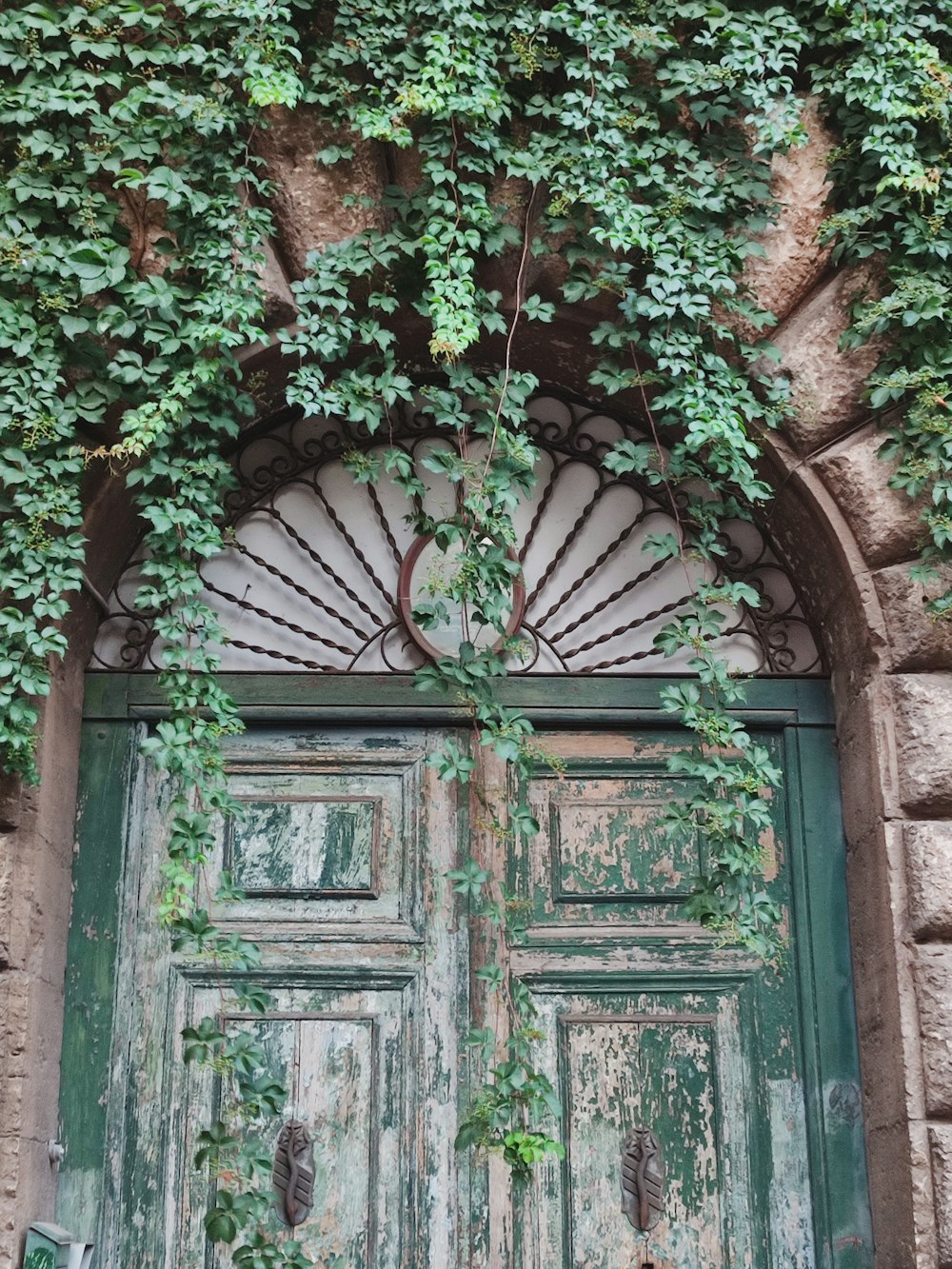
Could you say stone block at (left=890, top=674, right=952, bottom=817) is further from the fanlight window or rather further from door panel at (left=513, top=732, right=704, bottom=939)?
door panel at (left=513, top=732, right=704, bottom=939)

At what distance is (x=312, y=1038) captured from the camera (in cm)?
303

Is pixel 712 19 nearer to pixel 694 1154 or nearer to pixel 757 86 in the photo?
pixel 757 86

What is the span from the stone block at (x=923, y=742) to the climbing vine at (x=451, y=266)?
20 centimetres

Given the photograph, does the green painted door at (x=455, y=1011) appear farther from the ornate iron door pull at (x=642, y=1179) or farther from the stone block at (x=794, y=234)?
the stone block at (x=794, y=234)

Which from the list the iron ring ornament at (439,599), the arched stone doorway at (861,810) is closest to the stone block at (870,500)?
the arched stone doorway at (861,810)

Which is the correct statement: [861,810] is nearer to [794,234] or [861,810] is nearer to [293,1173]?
[794,234]

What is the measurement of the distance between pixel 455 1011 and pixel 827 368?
1.67 metres

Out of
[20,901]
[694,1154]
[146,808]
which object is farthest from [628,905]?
[20,901]

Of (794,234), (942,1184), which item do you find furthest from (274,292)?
(942,1184)

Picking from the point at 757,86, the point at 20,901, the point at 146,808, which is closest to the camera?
the point at 20,901

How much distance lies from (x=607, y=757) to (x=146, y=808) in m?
1.09

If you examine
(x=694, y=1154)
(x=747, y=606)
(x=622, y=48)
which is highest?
(x=622, y=48)

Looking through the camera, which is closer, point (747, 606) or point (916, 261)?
point (916, 261)

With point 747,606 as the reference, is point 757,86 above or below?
above
